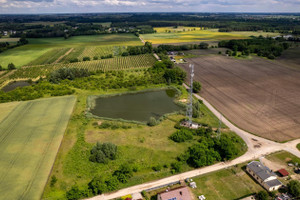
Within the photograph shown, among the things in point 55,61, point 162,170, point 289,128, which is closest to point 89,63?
point 55,61

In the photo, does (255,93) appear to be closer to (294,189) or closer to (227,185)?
(294,189)

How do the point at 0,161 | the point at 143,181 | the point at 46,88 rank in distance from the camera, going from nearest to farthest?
the point at 143,181 < the point at 0,161 < the point at 46,88

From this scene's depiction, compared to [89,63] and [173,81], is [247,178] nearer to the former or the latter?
[173,81]

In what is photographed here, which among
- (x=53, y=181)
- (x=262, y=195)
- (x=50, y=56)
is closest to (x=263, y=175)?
(x=262, y=195)

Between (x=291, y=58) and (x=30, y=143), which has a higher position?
(x=291, y=58)

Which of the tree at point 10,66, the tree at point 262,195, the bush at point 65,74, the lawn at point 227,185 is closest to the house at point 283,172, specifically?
the lawn at point 227,185

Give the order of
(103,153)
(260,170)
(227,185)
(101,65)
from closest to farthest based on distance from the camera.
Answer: (227,185) → (260,170) → (103,153) → (101,65)
